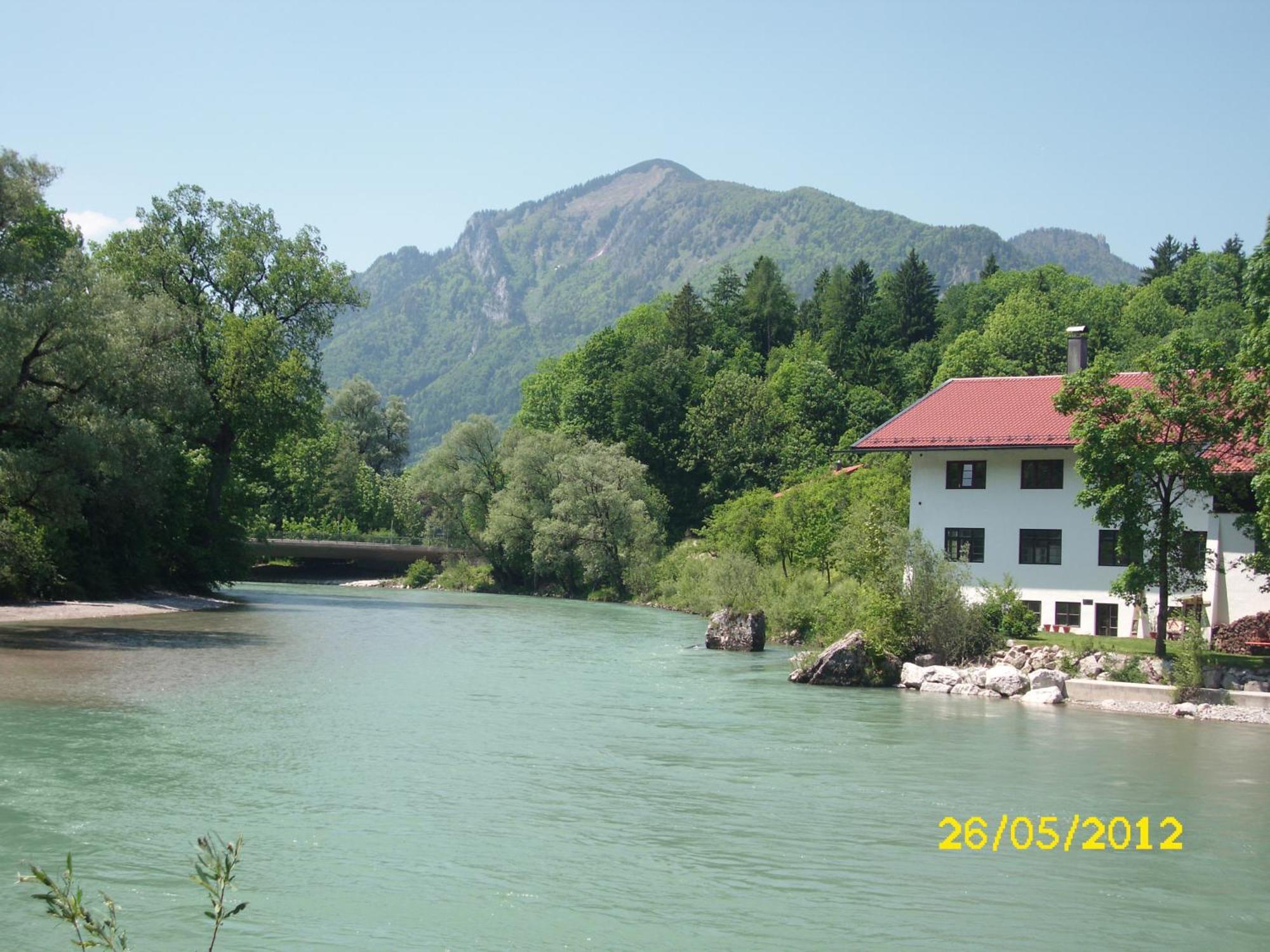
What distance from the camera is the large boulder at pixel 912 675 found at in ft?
99.0

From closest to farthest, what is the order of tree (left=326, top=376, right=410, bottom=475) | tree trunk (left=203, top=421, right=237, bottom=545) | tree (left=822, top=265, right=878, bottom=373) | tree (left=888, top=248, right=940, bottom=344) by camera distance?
tree trunk (left=203, top=421, right=237, bottom=545)
tree (left=822, top=265, right=878, bottom=373)
tree (left=888, top=248, right=940, bottom=344)
tree (left=326, top=376, right=410, bottom=475)

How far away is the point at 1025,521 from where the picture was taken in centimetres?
3700

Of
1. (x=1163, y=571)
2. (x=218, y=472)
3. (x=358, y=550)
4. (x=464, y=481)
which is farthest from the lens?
(x=358, y=550)

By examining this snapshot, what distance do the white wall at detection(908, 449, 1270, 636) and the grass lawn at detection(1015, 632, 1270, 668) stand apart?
6.50ft

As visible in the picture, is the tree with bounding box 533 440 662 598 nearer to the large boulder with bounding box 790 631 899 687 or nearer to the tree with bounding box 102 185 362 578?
the tree with bounding box 102 185 362 578

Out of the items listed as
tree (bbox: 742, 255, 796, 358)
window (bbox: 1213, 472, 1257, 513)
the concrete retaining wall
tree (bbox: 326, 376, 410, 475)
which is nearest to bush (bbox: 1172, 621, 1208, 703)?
the concrete retaining wall

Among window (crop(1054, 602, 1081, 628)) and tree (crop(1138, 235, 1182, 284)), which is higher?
tree (crop(1138, 235, 1182, 284))

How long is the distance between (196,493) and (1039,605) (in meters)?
37.3

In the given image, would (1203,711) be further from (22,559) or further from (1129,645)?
(22,559)

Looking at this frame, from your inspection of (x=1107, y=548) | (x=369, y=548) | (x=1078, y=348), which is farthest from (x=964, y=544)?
(x=369, y=548)

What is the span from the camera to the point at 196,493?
53.6 metres

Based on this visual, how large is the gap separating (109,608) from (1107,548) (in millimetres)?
34492

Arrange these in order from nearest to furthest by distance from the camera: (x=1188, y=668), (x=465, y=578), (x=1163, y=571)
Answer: (x=1188, y=668) < (x=1163, y=571) < (x=465, y=578)

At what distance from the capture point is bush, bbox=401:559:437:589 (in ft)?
266
